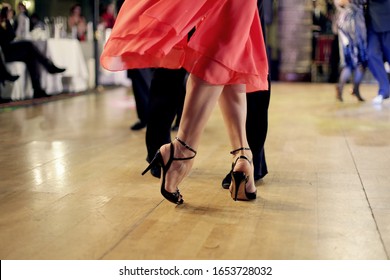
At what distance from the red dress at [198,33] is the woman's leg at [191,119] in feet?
0.12

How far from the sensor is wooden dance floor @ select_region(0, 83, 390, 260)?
142 cm

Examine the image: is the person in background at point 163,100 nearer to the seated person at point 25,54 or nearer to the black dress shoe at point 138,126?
the black dress shoe at point 138,126

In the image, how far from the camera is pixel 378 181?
2.19m

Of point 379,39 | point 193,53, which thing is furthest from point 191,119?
point 379,39

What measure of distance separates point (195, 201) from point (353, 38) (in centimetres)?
414

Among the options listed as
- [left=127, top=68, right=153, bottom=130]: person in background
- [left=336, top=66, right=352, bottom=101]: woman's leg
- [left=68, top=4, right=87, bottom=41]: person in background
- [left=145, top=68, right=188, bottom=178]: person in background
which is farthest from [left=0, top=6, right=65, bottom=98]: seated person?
[left=145, top=68, right=188, bottom=178]: person in background

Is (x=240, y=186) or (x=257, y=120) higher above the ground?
(x=257, y=120)

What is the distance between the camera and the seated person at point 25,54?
207 inches

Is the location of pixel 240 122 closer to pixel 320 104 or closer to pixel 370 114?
pixel 370 114

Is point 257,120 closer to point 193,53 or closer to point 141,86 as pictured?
point 193,53

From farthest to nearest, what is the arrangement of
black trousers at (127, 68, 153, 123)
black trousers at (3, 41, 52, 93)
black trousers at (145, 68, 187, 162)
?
black trousers at (3, 41, 52, 93)
black trousers at (127, 68, 153, 123)
black trousers at (145, 68, 187, 162)

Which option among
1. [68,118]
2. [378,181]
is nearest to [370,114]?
[68,118]

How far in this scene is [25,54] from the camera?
5.61m

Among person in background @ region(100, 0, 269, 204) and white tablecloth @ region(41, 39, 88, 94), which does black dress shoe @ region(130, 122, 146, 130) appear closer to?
person in background @ region(100, 0, 269, 204)
